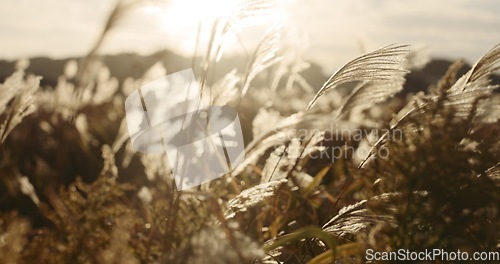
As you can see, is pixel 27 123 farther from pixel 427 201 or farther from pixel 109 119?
pixel 427 201

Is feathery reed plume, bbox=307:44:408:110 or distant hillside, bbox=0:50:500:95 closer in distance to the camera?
feathery reed plume, bbox=307:44:408:110

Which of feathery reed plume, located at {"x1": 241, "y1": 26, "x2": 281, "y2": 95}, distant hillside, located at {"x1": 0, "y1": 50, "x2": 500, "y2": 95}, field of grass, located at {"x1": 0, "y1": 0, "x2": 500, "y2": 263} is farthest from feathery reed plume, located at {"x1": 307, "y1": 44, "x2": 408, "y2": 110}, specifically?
distant hillside, located at {"x1": 0, "y1": 50, "x2": 500, "y2": 95}

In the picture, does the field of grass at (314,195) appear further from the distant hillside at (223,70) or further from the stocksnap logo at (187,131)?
the distant hillside at (223,70)

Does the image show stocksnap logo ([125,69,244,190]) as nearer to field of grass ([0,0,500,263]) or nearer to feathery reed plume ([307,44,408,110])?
field of grass ([0,0,500,263])

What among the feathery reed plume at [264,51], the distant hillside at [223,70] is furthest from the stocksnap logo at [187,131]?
the distant hillside at [223,70]

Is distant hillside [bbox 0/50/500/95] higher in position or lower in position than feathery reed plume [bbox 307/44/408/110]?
lower

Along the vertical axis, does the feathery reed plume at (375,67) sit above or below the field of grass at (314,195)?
above

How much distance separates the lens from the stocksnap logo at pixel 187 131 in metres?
2.70

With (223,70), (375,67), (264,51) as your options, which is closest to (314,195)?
(264,51)

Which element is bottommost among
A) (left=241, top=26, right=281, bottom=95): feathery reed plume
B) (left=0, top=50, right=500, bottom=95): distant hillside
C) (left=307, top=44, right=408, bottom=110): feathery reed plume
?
(left=0, top=50, right=500, bottom=95): distant hillside

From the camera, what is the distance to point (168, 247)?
7.75 feet

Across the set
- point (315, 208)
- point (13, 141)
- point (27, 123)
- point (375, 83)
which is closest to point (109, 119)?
point (27, 123)

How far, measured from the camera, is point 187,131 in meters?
2.71

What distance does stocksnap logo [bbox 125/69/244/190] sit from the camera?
8.85 ft
